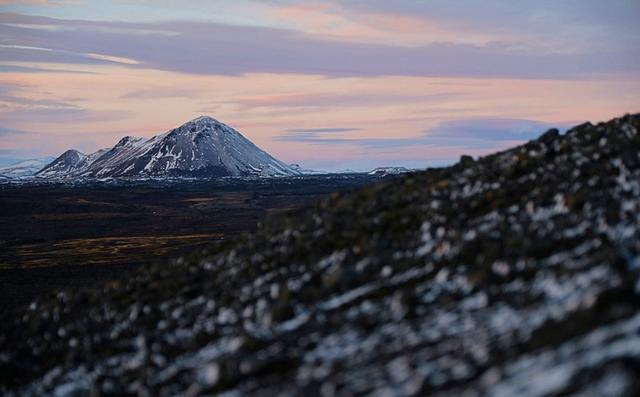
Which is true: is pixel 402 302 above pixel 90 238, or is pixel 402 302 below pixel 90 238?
above

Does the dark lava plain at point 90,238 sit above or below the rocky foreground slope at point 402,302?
below

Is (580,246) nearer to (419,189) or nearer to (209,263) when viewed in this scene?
(419,189)

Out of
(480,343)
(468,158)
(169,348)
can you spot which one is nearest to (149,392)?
(169,348)

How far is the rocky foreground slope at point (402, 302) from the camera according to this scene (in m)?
13.7

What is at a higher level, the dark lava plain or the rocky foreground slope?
the rocky foreground slope

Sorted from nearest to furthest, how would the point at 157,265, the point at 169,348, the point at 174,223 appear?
the point at 169,348 < the point at 157,265 < the point at 174,223

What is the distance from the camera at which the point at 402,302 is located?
Result: 17953 mm

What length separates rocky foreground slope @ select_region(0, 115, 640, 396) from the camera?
13703mm

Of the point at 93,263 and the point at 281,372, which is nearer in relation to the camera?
the point at 281,372

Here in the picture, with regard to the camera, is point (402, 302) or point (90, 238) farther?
point (90, 238)

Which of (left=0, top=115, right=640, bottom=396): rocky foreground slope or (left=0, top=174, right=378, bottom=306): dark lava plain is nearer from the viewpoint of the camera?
(left=0, top=115, right=640, bottom=396): rocky foreground slope

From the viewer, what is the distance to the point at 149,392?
17.8 m

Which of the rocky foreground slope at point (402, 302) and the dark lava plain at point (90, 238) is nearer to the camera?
the rocky foreground slope at point (402, 302)

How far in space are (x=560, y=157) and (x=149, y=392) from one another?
64.8 feet
